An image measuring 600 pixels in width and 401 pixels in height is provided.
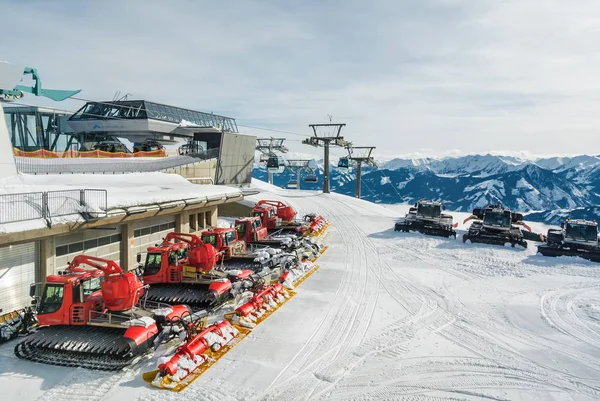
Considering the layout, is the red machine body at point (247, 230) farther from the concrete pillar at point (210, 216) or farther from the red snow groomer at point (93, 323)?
the red snow groomer at point (93, 323)

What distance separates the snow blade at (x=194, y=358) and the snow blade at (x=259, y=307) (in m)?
0.60

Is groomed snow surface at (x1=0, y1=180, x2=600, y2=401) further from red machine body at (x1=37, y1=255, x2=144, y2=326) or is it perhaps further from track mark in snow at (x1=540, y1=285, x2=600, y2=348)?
red machine body at (x1=37, y1=255, x2=144, y2=326)

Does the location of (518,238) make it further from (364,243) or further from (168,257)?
(168,257)

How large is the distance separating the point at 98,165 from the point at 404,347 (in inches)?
758

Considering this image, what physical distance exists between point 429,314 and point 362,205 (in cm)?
2772

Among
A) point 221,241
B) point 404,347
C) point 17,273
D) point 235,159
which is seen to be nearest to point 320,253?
point 221,241

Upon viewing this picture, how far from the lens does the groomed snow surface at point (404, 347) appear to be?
7953 mm

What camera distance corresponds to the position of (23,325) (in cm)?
1032

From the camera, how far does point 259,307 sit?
11953 millimetres

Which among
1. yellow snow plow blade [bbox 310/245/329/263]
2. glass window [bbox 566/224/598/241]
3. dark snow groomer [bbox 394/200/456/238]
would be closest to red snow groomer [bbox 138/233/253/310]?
yellow snow plow blade [bbox 310/245/329/263]

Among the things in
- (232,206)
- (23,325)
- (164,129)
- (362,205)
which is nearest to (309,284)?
(23,325)

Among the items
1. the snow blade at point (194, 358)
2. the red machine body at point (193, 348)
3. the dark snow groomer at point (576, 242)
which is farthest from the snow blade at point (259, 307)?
the dark snow groomer at point (576, 242)

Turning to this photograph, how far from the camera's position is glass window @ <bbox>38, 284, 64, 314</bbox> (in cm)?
927

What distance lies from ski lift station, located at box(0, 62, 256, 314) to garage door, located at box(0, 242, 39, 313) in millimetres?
29
